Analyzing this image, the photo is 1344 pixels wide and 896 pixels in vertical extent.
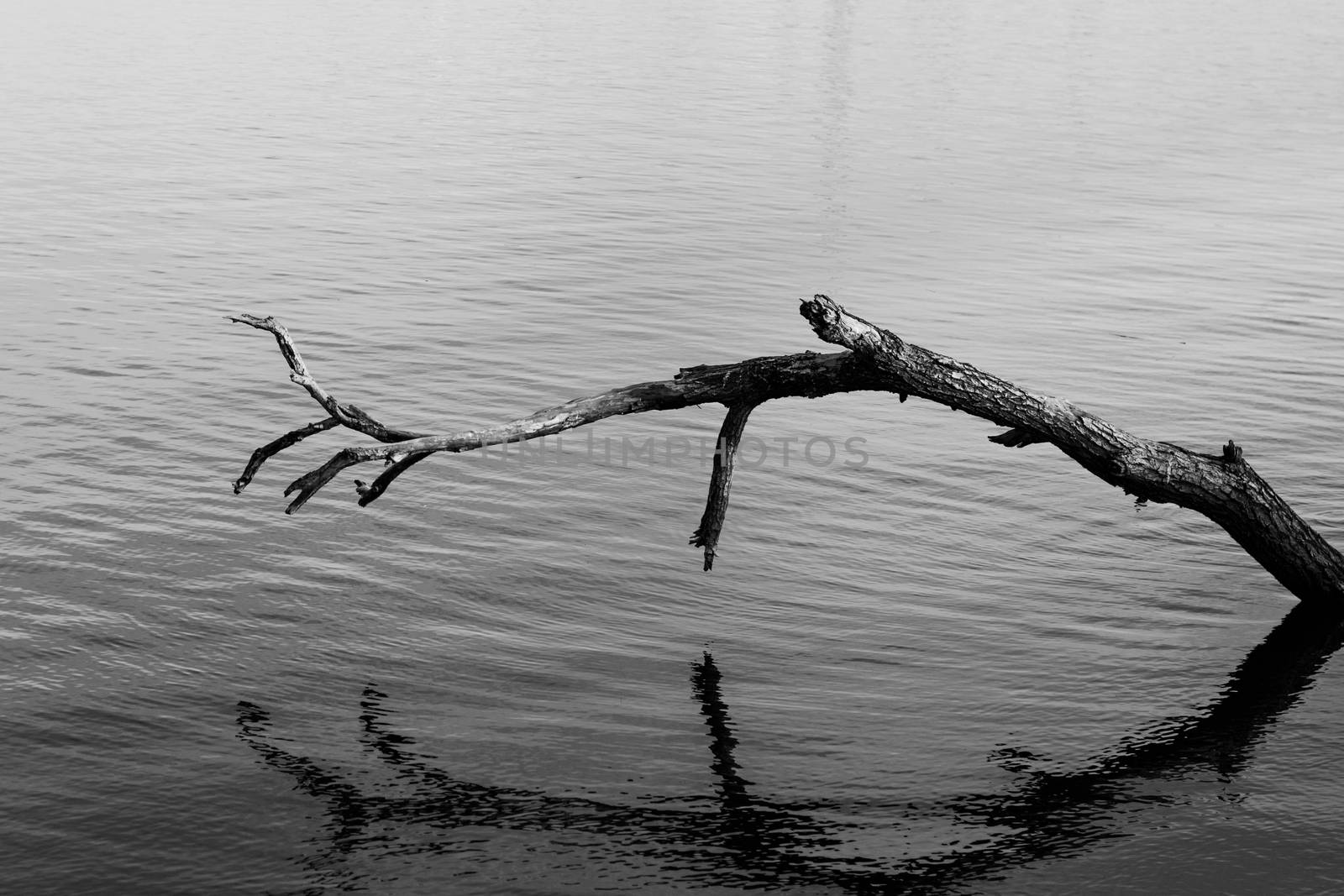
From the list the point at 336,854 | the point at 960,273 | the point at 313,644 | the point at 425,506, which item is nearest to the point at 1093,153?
the point at 960,273

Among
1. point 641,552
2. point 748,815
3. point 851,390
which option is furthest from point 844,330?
point 641,552

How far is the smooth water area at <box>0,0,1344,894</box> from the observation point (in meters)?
8.03

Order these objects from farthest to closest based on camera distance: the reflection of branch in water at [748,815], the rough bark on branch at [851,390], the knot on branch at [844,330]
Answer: the rough bark on branch at [851,390] < the knot on branch at [844,330] < the reflection of branch in water at [748,815]

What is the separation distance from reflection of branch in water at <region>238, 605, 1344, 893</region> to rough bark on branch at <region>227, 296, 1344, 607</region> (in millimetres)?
1743

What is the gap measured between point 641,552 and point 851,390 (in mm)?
3051

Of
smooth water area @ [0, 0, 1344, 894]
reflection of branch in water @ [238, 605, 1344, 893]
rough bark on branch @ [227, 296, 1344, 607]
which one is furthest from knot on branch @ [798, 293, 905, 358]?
reflection of branch in water @ [238, 605, 1344, 893]

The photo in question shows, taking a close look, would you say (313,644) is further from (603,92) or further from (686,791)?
(603,92)

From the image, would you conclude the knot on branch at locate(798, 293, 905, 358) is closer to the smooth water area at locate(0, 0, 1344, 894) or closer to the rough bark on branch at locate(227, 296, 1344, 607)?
the rough bark on branch at locate(227, 296, 1344, 607)

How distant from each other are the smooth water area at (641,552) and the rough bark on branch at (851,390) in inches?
44.9

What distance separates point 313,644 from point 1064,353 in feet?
37.1

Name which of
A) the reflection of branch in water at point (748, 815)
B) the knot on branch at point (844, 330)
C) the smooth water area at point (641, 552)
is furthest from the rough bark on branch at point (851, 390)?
the reflection of branch in water at point (748, 815)

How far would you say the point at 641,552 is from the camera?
12086 millimetres

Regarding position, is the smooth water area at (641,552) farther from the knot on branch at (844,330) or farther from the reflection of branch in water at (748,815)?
the knot on branch at (844,330)

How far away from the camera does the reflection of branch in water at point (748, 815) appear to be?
302 inches
